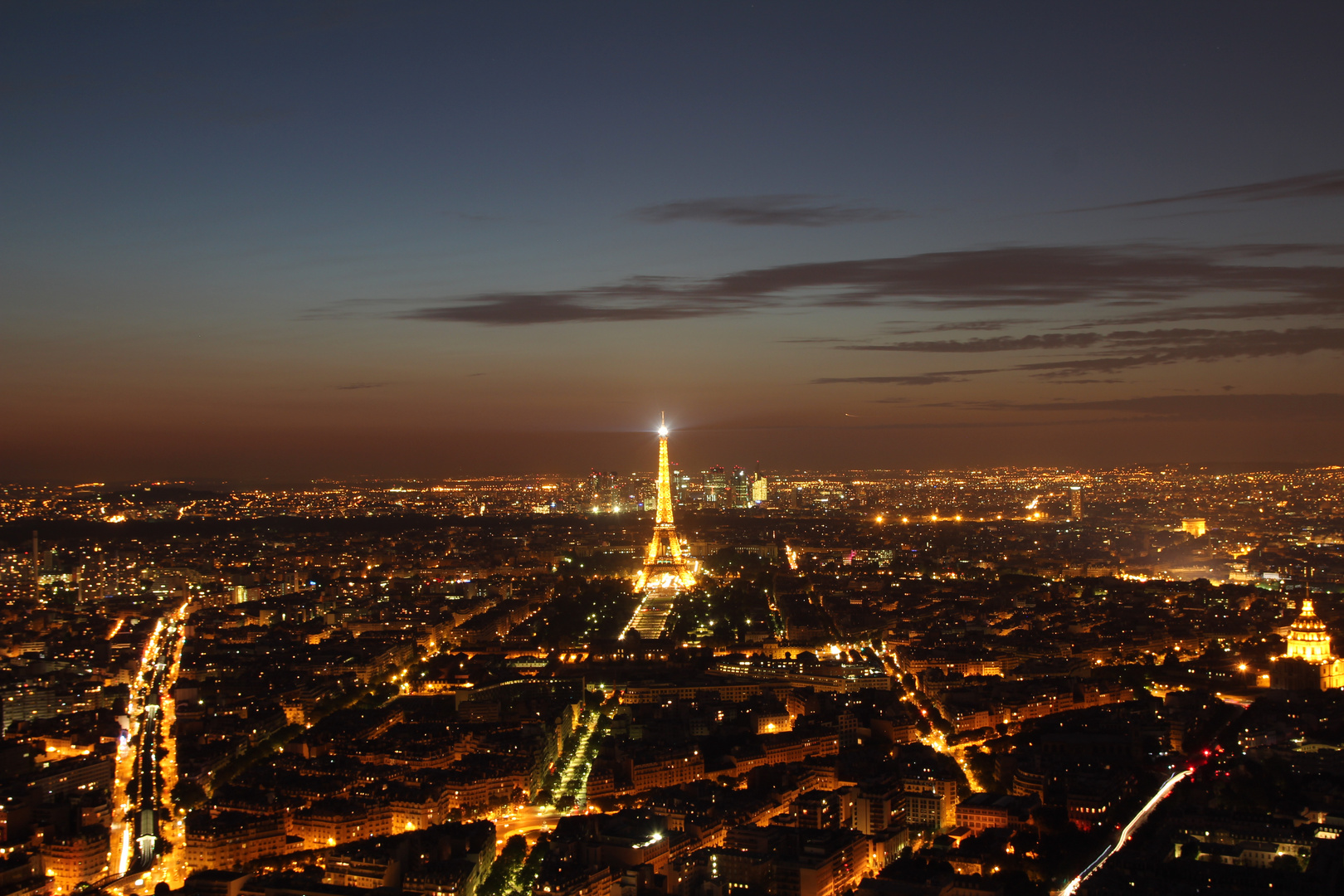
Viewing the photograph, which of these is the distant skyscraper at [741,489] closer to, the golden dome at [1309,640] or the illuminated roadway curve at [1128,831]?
the golden dome at [1309,640]

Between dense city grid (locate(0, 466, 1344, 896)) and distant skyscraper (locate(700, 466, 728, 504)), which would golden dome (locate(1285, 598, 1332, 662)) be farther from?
→ distant skyscraper (locate(700, 466, 728, 504))

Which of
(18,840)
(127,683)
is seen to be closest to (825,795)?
(18,840)

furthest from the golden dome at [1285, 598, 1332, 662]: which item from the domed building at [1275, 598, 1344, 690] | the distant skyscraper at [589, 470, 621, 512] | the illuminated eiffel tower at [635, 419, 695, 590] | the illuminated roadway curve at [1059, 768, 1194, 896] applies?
the distant skyscraper at [589, 470, 621, 512]

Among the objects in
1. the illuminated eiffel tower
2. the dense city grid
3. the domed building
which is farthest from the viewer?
the illuminated eiffel tower

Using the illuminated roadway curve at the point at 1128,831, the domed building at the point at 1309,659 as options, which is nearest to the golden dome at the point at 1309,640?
the domed building at the point at 1309,659

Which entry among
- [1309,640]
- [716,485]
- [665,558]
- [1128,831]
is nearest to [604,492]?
[716,485]

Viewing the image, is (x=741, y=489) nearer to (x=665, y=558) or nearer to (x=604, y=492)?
(x=604, y=492)
